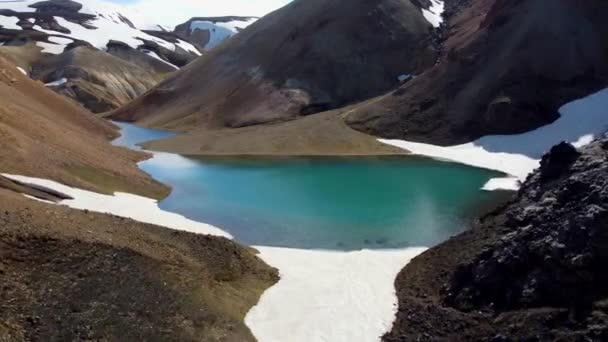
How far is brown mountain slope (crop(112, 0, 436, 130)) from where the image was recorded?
94188 mm

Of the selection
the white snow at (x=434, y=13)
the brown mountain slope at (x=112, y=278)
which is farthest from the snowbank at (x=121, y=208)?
the white snow at (x=434, y=13)

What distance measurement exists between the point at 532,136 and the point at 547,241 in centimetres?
4323

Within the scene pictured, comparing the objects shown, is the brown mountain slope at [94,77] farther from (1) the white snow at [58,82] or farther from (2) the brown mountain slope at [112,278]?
(2) the brown mountain slope at [112,278]

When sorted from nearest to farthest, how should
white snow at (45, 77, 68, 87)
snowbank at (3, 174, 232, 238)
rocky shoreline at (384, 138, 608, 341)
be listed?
1. rocky shoreline at (384, 138, 608, 341)
2. snowbank at (3, 174, 232, 238)
3. white snow at (45, 77, 68, 87)

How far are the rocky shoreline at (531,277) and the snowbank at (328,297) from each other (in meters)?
0.97

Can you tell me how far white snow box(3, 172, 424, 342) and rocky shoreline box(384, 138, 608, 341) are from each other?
1012 mm

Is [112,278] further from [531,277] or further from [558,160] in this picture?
[558,160]

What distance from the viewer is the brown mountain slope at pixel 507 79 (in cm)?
6800

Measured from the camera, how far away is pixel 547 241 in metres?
23.3

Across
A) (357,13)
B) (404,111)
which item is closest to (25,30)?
(357,13)

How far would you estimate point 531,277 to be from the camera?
22.8 metres

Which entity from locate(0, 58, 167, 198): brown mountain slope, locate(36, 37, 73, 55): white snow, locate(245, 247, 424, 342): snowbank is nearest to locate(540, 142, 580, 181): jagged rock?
locate(245, 247, 424, 342): snowbank

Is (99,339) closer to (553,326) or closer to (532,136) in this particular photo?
(553,326)

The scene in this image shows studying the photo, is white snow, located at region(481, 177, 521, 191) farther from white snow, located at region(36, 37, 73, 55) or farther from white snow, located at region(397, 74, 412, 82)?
white snow, located at region(36, 37, 73, 55)
